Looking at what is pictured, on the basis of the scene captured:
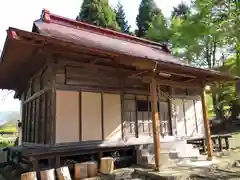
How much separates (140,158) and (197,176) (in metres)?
2.14

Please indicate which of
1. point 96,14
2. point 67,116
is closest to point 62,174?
point 67,116

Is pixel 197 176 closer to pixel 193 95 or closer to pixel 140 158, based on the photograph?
pixel 140 158

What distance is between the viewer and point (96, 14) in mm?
25219

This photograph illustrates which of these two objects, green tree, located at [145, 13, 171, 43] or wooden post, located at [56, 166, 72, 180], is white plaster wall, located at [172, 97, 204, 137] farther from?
green tree, located at [145, 13, 171, 43]

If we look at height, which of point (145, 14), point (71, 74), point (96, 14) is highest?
point (145, 14)

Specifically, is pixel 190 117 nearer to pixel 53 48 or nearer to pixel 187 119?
pixel 187 119

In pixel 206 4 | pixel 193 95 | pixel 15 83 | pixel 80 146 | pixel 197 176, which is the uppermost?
pixel 206 4

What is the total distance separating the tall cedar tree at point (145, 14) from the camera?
1186 inches

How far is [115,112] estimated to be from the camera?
26.2 ft

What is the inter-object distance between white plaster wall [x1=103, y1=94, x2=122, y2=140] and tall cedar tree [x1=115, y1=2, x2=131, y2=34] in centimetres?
2476

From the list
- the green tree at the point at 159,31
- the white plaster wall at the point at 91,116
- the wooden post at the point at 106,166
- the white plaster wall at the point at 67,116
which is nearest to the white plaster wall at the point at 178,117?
the white plaster wall at the point at 91,116

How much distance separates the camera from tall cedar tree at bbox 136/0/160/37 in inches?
1186

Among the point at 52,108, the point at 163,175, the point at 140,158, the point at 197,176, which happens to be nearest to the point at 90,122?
the point at 52,108

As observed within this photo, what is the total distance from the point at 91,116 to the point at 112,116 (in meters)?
0.82
